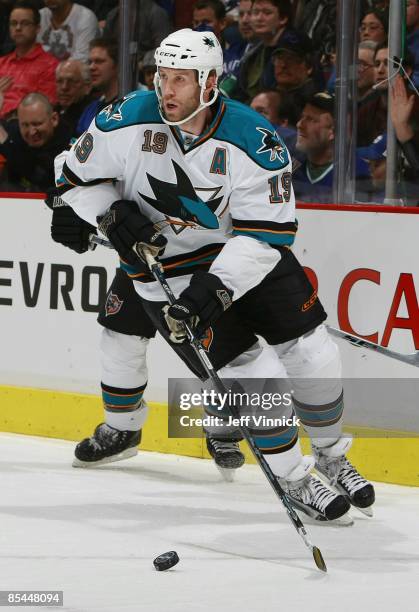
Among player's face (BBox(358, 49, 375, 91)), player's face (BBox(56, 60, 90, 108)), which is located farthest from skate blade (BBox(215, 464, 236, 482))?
player's face (BBox(56, 60, 90, 108))

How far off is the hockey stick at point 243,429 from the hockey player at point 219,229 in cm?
4

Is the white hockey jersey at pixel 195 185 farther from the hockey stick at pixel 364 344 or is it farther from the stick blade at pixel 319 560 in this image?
the stick blade at pixel 319 560

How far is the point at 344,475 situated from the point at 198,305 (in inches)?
31.3

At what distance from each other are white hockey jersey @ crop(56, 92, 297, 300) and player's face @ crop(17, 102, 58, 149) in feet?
4.52

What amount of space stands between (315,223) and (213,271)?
3.29 feet

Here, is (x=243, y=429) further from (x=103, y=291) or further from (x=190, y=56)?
(x=103, y=291)

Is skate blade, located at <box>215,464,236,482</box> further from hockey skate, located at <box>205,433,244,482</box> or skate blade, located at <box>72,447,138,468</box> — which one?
skate blade, located at <box>72,447,138,468</box>

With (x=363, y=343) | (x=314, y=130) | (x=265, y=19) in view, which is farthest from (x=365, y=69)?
(x=363, y=343)

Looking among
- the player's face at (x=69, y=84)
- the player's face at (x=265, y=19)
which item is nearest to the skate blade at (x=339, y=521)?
the player's face at (x=265, y=19)

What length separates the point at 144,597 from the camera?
2.84 meters

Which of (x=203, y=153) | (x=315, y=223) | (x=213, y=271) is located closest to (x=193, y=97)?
(x=203, y=153)

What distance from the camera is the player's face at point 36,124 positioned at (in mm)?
5273

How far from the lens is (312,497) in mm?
3648

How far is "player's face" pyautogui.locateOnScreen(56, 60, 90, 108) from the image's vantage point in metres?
5.14
